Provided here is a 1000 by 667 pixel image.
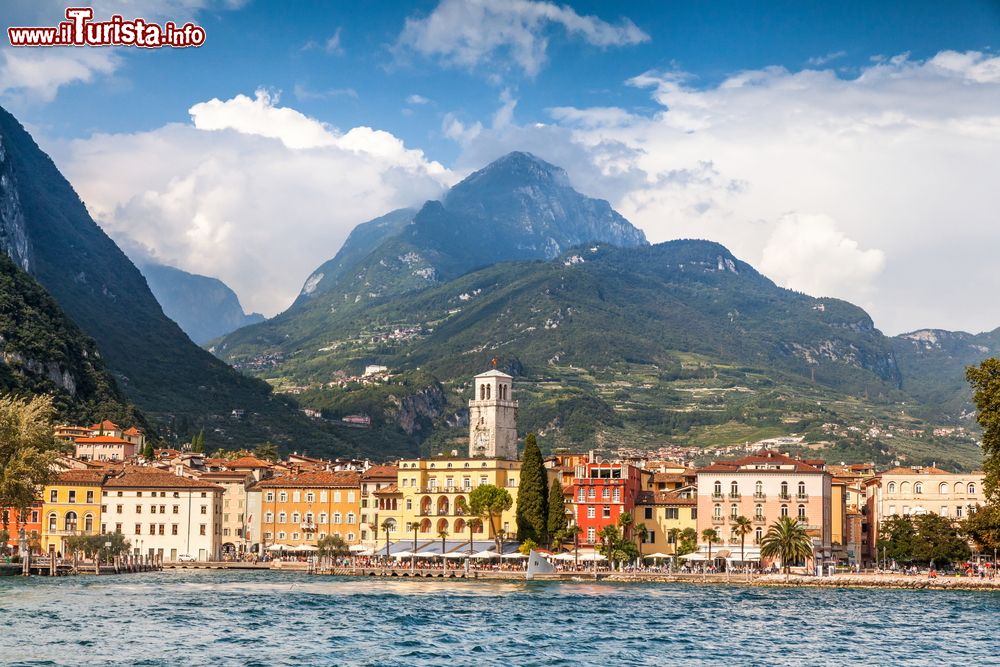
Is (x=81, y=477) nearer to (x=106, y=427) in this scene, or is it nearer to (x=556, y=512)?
(x=106, y=427)

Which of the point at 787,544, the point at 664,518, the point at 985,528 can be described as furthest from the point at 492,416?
the point at 985,528

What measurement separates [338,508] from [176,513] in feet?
53.4

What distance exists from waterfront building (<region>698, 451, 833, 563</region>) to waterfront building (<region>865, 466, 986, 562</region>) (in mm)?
14559

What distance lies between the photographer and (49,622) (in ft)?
230

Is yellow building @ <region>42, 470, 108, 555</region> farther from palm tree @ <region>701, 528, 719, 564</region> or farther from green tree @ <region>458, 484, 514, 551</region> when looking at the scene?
palm tree @ <region>701, 528, 719, 564</region>

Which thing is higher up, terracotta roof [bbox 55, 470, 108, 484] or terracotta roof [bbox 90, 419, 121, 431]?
terracotta roof [bbox 90, 419, 121, 431]

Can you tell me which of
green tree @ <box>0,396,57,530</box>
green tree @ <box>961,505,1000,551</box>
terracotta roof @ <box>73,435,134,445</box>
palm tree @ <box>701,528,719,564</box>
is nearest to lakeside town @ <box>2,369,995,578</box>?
palm tree @ <box>701,528,719,564</box>

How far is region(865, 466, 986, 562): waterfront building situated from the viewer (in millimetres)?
138625

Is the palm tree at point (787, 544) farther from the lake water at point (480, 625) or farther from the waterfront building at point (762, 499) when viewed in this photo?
the lake water at point (480, 625)

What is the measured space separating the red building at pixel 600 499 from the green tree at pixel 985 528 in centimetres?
2817

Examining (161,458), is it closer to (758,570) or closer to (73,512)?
(73,512)

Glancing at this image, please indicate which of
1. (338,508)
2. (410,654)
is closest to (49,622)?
(410,654)

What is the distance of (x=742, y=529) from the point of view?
12344cm

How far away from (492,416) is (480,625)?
85447 millimetres
